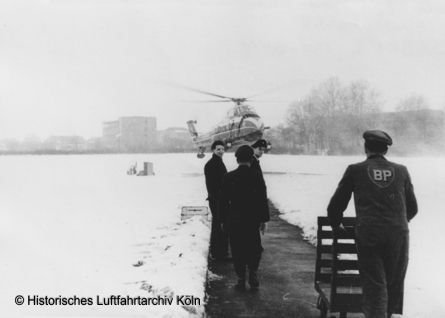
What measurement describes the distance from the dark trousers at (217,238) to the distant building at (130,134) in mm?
3165

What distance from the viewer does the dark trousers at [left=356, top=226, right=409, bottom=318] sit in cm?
333

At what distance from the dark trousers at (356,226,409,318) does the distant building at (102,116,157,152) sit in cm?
624

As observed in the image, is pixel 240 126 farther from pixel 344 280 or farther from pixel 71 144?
pixel 344 280

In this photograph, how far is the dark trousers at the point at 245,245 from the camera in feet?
17.5

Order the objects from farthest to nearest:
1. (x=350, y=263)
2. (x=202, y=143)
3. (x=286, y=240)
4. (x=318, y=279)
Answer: (x=202, y=143)
(x=286, y=240)
(x=318, y=279)
(x=350, y=263)

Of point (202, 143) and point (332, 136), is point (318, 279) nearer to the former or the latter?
point (332, 136)

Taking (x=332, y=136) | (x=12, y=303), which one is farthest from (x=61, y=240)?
(x=332, y=136)

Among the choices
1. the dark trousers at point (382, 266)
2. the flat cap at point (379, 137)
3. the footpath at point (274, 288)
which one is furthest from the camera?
the footpath at point (274, 288)

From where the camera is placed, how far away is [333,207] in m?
3.59

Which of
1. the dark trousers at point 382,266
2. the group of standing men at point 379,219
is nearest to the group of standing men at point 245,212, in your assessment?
the group of standing men at point 379,219

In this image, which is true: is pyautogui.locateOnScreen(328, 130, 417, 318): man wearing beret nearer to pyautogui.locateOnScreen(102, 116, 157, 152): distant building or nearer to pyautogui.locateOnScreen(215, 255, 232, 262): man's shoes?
pyautogui.locateOnScreen(215, 255, 232, 262): man's shoes

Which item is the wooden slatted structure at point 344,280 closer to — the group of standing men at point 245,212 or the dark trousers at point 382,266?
the dark trousers at point 382,266

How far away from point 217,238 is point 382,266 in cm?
368

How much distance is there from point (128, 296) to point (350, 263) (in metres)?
2.27
